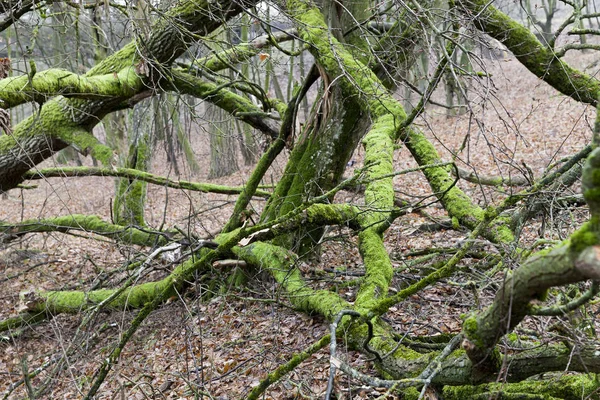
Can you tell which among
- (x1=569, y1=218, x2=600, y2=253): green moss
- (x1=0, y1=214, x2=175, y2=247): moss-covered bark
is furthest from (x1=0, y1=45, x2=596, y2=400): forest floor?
(x1=569, y1=218, x2=600, y2=253): green moss

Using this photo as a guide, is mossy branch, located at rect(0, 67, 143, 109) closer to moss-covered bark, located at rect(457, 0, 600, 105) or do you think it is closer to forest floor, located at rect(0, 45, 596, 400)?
forest floor, located at rect(0, 45, 596, 400)

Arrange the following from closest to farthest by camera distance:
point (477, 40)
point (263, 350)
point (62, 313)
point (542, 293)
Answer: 1. point (542, 293)
2. point (477, 40)
3. point (263, 350)
4. point (62, 313)

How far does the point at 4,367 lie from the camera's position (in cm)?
639

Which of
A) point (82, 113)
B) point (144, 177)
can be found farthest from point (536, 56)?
point (144, 177)

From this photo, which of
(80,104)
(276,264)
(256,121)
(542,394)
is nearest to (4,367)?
(80,104)

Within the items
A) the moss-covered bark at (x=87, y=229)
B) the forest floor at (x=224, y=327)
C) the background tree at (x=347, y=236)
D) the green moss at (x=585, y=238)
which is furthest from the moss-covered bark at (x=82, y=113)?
the green moss at (x=585, y=238)

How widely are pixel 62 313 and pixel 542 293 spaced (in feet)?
22.1

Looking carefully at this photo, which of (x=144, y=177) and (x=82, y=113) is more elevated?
(x=82, y=113)

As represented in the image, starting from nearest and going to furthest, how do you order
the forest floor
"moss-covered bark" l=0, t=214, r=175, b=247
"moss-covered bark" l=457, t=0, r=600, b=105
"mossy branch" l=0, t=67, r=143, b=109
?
the forest floor → "mossy branch" l=0, t=67, r=143, b=109 → "moss-covered bark" l=457, t=0, r=600, b=105 → "moss-covered bark" l=0, t=214, r=175, b=247

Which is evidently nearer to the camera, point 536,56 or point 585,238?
point 585,238

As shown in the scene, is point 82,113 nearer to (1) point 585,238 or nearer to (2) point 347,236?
(2) point 347,236

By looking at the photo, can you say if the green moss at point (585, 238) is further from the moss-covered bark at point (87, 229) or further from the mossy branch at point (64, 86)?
the moss-covered bark at point (87, 229)

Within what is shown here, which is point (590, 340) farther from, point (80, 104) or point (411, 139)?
point (80, 104)

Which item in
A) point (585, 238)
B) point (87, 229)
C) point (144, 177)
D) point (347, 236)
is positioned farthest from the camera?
point (144, 177)
